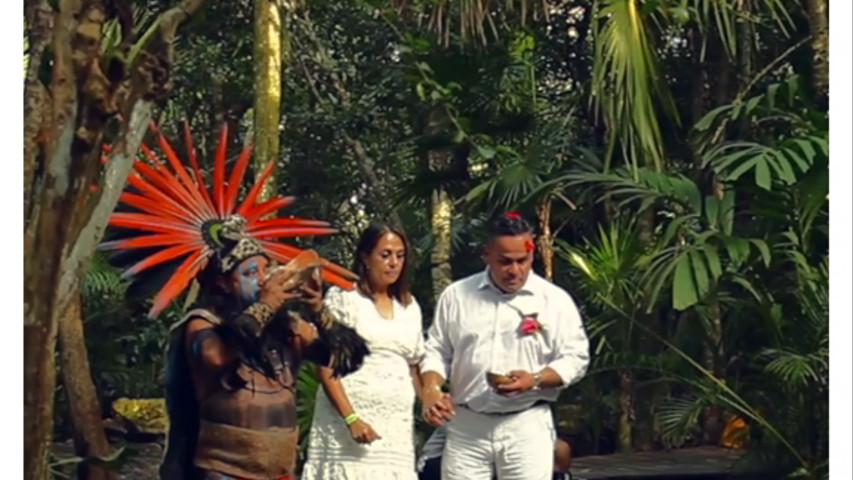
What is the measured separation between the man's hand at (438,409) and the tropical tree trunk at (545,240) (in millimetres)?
2526

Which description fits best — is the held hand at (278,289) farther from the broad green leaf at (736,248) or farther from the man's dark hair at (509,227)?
the broad green leaf at (736,248)

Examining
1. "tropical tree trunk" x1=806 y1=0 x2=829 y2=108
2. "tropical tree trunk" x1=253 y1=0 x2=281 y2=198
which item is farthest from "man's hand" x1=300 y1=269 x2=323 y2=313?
"tropical tree trunk" x1=806 y1=0 x2=829 y2=108

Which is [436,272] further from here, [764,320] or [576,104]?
[764,320]

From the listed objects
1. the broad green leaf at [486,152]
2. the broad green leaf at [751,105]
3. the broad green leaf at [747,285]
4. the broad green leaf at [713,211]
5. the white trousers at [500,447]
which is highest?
the broad green leaf at [751,105]

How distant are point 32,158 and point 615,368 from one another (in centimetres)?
419

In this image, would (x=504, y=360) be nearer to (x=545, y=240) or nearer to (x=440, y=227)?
(x=545, y=240)

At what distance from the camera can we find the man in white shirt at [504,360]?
5617 mm

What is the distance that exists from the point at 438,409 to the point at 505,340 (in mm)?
421

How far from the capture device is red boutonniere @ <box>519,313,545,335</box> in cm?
571

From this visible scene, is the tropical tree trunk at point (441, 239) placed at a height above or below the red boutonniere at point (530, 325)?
above

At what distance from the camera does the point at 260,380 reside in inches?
214

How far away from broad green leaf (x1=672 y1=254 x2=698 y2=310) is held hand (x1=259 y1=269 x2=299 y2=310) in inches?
82.1

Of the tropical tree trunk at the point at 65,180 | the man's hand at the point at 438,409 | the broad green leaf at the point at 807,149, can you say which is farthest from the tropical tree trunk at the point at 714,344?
the tropical tree trunk at the point at 65,180

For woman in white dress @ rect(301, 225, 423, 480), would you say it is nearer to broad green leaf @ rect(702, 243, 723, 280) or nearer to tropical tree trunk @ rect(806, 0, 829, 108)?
broad green leaf @ rect(702, 243, 723, 280)
